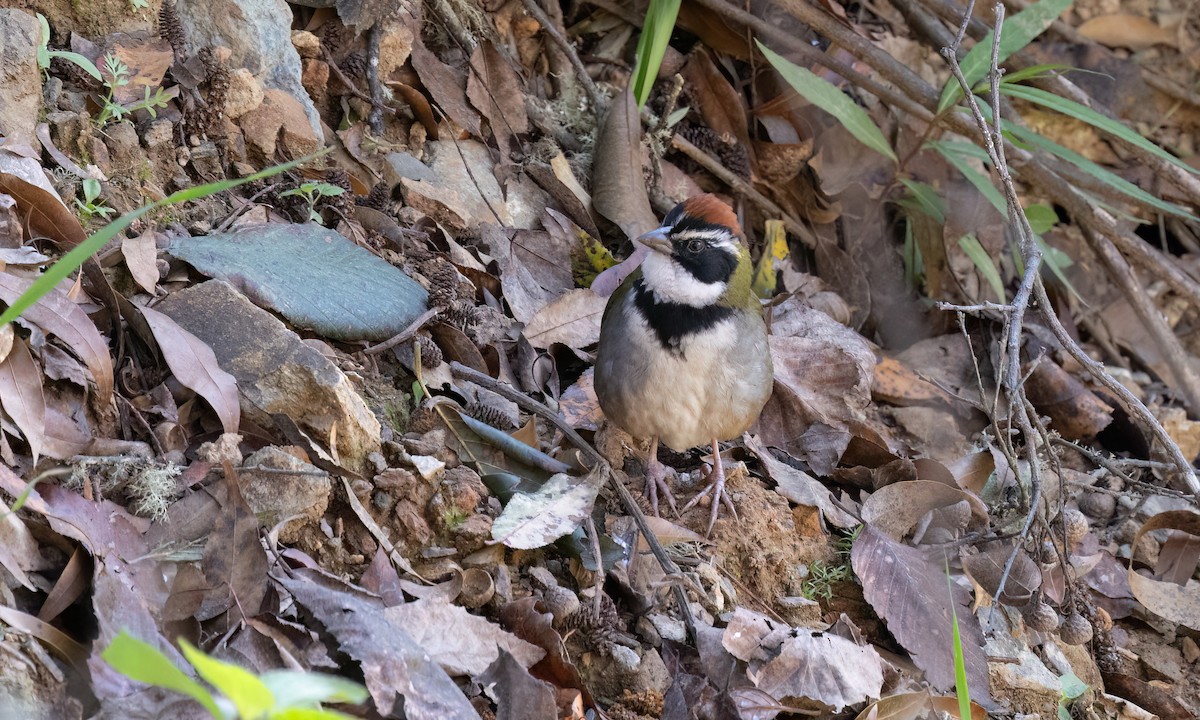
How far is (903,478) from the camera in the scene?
423 cm

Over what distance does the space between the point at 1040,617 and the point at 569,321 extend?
1993 mm

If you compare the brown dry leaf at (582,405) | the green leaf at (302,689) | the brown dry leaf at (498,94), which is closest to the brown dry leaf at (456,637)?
the green leaf at (302,689)

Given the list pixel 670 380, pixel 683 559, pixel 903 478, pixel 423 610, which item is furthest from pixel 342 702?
pixel 903 478

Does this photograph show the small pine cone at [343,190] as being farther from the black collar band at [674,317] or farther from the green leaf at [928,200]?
the green leaf at [928,200]

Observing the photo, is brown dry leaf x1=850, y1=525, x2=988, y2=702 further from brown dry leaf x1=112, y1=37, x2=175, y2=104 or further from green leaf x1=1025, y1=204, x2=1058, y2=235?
brown dry leaf x1=112, y1=37, x2=175, y2=104

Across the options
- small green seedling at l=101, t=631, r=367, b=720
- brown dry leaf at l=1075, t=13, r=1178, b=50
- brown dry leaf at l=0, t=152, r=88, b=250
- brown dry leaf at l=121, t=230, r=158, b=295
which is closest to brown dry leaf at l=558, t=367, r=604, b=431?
brown dry leaf at l=121, t=230, r=158, b=295

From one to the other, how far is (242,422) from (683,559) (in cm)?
140

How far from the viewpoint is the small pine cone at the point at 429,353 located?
3.73 m

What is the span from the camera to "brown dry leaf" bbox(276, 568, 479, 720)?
7.89 ft

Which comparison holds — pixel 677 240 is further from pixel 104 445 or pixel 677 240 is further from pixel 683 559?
pixel 104 445

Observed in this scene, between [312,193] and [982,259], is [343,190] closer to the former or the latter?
[312,193]

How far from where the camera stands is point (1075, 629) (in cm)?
352

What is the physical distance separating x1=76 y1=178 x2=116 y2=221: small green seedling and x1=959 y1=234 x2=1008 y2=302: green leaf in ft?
12.7

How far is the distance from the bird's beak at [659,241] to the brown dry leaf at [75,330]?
1.84m
